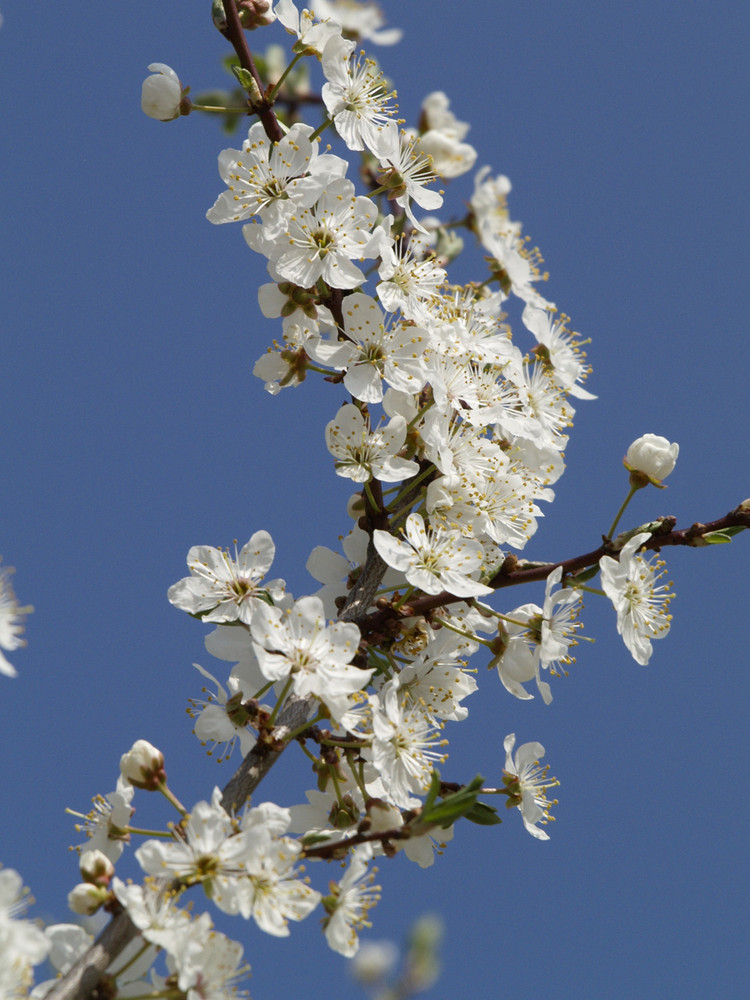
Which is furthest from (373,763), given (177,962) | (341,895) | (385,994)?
(385,994)

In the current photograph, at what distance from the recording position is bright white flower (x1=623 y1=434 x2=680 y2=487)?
3.21m

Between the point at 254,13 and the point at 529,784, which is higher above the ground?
the point at 254,13

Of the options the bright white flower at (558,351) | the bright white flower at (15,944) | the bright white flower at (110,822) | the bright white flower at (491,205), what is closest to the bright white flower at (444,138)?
the bright white flower at (491,205)

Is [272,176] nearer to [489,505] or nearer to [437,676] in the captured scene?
[489,505]

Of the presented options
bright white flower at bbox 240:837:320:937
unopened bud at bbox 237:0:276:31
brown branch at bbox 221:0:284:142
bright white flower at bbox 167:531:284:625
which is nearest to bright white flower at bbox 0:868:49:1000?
bright white flower at bbox 240:837:320:937

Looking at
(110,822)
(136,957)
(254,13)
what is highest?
(254,13)

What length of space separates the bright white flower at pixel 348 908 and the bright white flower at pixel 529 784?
709mm

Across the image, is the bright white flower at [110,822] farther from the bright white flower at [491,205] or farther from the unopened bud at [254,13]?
the bright white flower at [491,205]

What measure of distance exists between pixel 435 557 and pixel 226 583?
67 centimetres

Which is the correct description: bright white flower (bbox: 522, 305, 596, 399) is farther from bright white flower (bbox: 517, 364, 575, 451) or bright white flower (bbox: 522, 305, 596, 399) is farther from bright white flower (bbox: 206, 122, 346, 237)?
bright white flower (bbox: 206, 122, 346, 237)

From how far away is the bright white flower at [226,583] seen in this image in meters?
2.98

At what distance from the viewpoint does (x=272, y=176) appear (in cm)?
313

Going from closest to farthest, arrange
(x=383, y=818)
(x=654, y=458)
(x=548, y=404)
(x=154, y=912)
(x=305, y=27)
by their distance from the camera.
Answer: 1. (x=154, y=912)
2. (x=383, y=818)
3. (x=654, y=458)
4. (x=305, y=27)
5. (x=548, y=404)

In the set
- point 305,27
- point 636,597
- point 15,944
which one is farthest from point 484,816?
point 305,27
